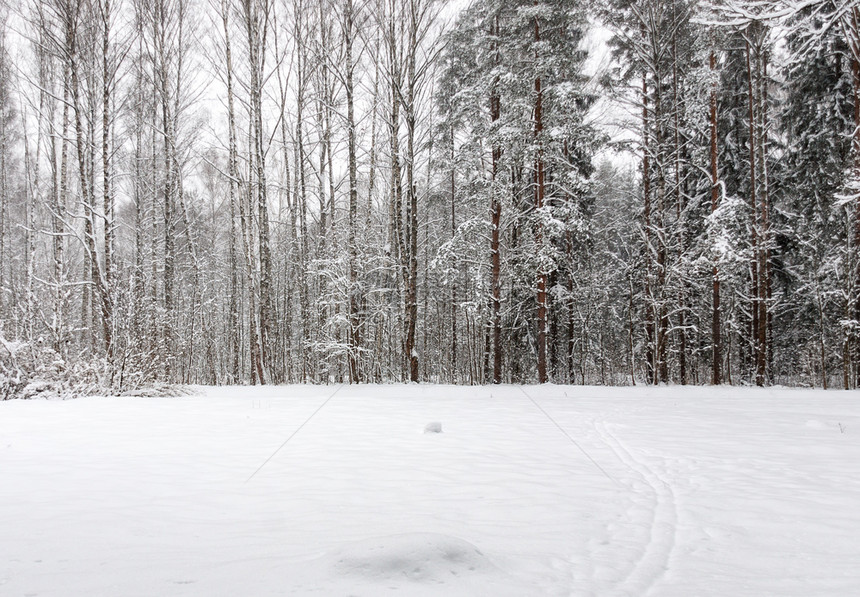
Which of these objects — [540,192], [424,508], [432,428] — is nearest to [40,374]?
[432,428]

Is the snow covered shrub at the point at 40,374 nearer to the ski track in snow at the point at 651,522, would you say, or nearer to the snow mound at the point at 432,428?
A: the snow mound at the point at 432,428

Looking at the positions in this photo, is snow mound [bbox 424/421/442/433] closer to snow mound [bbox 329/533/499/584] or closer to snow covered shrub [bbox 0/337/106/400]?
snow mound [bbox 329/533/499/584]

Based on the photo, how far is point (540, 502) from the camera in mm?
3346

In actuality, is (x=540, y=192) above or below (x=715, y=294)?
above

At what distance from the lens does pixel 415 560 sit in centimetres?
214

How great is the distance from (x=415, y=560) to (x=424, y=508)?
112 centimetres

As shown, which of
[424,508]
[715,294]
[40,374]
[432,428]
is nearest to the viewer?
[424,508]

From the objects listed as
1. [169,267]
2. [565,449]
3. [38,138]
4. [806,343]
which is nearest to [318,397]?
[565,449]

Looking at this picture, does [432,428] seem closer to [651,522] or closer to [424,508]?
[424,508]

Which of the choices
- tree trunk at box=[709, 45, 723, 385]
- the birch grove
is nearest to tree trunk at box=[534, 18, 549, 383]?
the birch grove

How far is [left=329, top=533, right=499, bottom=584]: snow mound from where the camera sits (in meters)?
2.06

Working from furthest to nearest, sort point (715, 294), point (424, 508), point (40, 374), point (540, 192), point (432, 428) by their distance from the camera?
point (715, 294) → point (540, 192) → point (40, 374) → point (432, 428) → point (424, 508)

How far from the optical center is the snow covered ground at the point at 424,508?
214 cm

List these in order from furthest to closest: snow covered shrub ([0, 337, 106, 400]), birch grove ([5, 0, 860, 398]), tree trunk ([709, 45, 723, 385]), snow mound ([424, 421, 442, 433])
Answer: tree trunk ([709, 45, 723, 385]) < birch grove ([5, 0, 860, 398]) < snow covered shrub ([0, 337, 106, 400]) < snow mound ([424, 421, 442, 433])
